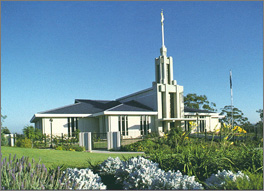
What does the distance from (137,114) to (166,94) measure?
402cm

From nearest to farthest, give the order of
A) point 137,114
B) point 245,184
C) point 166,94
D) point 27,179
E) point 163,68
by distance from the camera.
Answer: point 245,184, point 27,179, point 137,114, point 166,94, point 163,68

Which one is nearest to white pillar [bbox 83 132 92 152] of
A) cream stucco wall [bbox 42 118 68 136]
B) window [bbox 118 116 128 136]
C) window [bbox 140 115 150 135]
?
cream stucco wall [bbox 42 118 68 136]

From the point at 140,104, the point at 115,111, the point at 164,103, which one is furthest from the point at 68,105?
the point at 164,103

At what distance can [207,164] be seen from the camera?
558cm

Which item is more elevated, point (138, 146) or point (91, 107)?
point (91, 107)

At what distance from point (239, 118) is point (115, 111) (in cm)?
2736

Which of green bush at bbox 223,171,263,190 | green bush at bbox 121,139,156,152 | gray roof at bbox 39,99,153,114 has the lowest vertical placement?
green bush at bbox 121,139,156,152

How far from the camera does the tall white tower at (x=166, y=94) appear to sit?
26875 millimetres

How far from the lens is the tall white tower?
26875 millimetres

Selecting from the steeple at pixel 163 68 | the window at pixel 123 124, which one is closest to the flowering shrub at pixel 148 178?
the window at pixel 123 124

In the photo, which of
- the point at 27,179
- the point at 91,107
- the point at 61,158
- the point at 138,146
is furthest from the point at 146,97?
the point at 27,179

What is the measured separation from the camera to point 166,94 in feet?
88.7

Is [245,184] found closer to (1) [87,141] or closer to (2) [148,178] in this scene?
(2) [148,178]

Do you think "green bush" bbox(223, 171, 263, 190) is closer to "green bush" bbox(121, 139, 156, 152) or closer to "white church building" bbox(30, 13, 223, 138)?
"green bush" bbox(121, 139, 156, 152)
